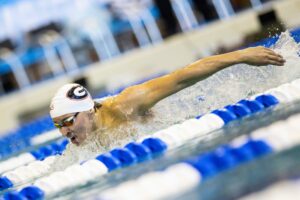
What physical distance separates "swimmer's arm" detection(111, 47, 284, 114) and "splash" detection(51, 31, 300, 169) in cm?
22

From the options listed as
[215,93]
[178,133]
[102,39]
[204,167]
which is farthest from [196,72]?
[102,39]

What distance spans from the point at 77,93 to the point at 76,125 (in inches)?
9.2

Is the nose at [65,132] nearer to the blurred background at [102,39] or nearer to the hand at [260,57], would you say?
the hand at [260,57]

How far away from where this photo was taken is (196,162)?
2.51 m

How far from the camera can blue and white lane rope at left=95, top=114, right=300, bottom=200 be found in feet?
7.79

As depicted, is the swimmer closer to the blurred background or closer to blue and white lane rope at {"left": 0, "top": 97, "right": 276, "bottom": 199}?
blue and white lane rope at {"left": 0, "top": 97, "right": 276, "bottom": 199}

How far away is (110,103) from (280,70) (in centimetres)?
113

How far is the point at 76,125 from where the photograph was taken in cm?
363

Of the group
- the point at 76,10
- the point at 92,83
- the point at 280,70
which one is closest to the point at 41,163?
the point at 280,70

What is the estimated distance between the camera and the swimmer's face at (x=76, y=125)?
3.57 m

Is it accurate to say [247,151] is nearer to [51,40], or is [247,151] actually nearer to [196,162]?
[196,162]

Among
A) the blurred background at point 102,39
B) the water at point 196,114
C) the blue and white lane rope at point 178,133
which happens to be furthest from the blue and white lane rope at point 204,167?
the blurred background at point 102,39

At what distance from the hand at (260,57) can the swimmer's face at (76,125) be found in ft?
2.93

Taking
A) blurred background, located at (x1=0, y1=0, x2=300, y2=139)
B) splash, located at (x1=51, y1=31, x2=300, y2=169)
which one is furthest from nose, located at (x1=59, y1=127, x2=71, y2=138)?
blurred background, located at (x1=0, y1=0, x2=300, y2=139)
